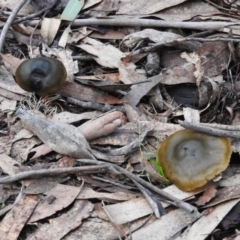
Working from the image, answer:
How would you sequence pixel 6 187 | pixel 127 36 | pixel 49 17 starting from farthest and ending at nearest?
1. pixel 49 17
2. pixel 127 36
3. pixel 6 187

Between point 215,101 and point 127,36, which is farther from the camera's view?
point 127,36

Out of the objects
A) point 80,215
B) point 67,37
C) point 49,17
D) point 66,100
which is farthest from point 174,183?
point 49,17

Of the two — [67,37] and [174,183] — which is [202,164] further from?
[67,37]

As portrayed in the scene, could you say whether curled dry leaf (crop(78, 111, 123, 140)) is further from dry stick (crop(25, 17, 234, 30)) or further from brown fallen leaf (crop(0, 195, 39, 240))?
dry stick (crop(25, 17, 234, 30))

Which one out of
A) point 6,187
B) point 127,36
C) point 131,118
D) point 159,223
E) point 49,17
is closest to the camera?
point 159,223

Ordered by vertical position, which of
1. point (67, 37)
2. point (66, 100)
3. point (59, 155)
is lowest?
point (59, 155)

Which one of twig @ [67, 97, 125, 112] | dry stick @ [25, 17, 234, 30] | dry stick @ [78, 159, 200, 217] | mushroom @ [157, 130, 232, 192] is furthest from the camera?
dry stick @ [25, 17, 234, 30]

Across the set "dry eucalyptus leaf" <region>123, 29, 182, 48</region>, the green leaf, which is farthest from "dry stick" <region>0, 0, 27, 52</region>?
"dry eucalyptus leaf" <region>123, 29, 182, 48</region>
